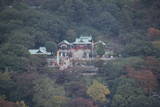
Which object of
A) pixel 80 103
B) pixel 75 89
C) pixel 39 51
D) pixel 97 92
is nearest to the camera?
pixel 80 103

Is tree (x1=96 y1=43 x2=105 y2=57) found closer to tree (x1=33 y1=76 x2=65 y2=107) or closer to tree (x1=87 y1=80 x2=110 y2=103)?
tree (x1=87 y1=80 x2=110 y2=103)

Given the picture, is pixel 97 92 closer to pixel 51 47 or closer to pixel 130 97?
pixel 130 97

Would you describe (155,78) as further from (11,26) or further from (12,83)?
(11,26)

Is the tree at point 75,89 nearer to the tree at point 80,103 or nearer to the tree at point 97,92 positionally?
the tree at point 97,92

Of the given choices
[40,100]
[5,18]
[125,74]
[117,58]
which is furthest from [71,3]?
[40,100]

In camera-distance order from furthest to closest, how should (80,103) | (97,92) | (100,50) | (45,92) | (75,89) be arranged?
(100,50) → (75,89) → (97,92) → (45,92) → (80,103)

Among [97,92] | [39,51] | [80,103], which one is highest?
[39,51]

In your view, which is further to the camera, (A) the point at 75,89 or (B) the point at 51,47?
(B) the point at 51,47

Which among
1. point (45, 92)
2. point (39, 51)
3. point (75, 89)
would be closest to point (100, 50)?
point (39, 51)
